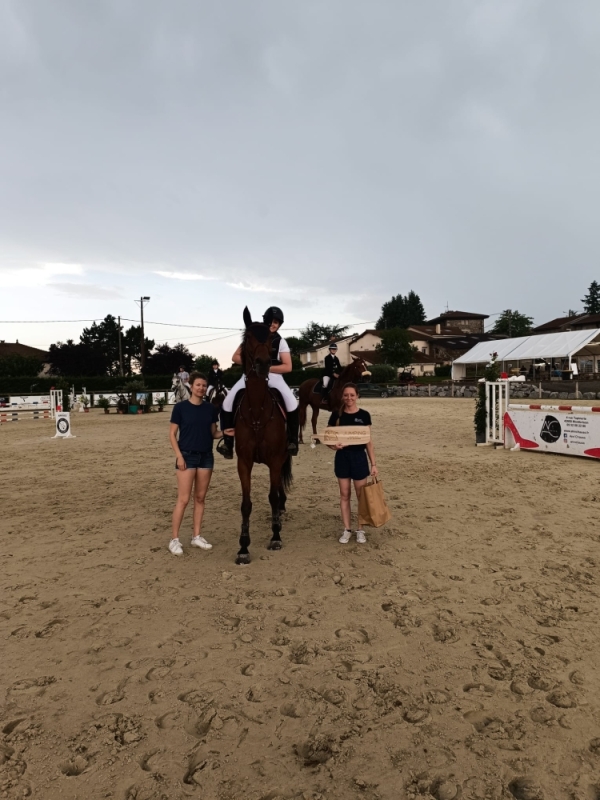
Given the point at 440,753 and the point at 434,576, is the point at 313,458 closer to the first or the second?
the point at 434,576

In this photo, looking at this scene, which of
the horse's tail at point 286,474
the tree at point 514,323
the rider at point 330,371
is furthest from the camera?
the tree at point 514,323

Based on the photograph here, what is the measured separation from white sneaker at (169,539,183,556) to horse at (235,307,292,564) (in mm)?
688

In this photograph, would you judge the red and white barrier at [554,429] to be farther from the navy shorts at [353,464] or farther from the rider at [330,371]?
the navy shorts at [353,464]

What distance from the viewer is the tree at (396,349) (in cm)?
6350

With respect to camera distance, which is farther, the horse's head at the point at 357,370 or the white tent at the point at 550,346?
the white tent at the point at 550,346

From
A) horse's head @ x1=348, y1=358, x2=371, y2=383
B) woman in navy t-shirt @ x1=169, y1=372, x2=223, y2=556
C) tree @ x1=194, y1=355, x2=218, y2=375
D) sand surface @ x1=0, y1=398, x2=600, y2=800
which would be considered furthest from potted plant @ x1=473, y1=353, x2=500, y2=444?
tree @ x1=194, y1=355, x2=218, y2=375

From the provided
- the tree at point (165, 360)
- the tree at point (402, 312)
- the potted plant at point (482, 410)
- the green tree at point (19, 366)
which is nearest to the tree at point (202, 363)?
the tree at point (165, 360)

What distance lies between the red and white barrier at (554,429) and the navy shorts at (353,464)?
6.76 m

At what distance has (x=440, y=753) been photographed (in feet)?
8.44

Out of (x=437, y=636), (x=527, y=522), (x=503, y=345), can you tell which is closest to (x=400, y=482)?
(x=527, y=522)

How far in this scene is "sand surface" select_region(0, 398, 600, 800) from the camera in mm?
2473

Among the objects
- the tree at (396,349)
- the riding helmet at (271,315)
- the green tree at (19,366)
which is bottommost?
the riding helmet at (271,315)

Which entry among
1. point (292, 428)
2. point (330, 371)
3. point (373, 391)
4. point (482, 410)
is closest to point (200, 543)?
Result: point (292, 428)

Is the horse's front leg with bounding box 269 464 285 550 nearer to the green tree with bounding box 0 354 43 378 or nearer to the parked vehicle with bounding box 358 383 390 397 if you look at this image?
the parked vehicle with bounding box 358 383 390 397
